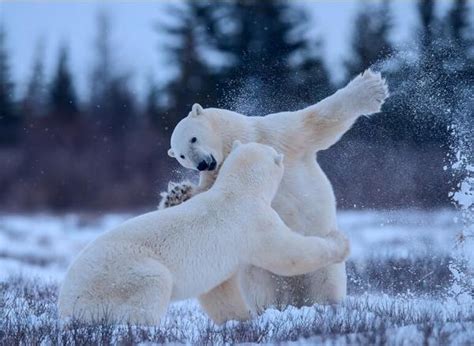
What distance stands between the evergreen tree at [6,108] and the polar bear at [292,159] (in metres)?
15.2

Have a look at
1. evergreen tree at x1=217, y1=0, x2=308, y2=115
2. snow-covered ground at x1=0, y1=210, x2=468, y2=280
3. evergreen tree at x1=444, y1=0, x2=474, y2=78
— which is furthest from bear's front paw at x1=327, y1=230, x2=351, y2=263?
evergreen tree at x1=217, y1=0, x2=308, y2=115

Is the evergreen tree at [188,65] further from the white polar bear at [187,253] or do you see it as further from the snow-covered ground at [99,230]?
the white polar bear at [187,253]

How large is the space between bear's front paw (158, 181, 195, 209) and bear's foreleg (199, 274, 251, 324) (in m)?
0.57

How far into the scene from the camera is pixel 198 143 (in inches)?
198

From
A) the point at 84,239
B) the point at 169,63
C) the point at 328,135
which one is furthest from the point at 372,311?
the point at 169,63

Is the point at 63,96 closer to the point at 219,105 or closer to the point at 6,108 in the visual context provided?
the point at 6,108

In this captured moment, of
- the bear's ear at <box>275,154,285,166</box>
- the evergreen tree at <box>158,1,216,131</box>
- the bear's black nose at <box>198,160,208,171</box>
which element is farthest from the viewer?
the evergreen tree at <box>158,1,216,131</box>

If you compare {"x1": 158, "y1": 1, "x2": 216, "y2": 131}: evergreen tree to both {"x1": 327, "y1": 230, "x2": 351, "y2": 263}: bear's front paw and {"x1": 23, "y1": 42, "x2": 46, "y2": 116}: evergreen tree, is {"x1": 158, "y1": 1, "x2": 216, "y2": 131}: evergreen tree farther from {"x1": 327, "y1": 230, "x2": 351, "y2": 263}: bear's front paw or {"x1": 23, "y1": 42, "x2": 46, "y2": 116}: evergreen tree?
{"x1": 327, "y1": 230, "x2": 351, "y2": 263}: bear's front paw

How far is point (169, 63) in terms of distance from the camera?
19.7 meters

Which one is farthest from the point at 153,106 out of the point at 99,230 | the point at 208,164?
the point at 208,164

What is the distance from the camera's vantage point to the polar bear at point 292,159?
5.03 m

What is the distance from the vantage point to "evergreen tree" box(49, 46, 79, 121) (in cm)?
2034

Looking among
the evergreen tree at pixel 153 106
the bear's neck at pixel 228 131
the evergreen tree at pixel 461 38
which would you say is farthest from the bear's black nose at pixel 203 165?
the evergreen tree at pixel 153 106

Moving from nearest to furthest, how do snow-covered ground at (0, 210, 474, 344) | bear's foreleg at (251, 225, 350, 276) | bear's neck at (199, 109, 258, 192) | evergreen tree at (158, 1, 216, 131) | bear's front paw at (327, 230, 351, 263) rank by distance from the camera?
snow-covered ground at (0, 210, 474, 344)
bear's foreleg at (251, 225, 350, 276)
bear's front paw at (327, 230, 351, 263)
bear's neck at (199, 109, 258, 192)
evergreen tree at (158, 1, 216, 131)
